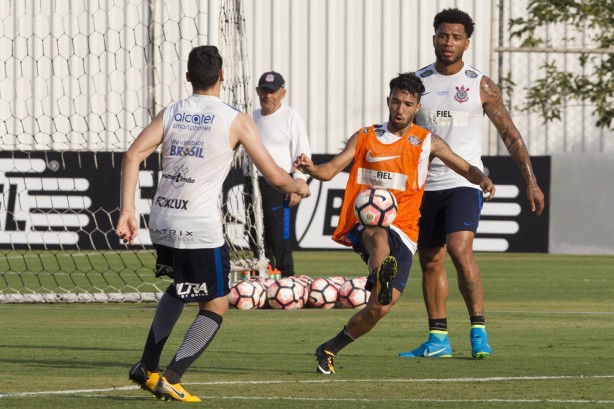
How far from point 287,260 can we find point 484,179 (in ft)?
22.1

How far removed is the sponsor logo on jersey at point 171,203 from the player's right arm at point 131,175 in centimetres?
14

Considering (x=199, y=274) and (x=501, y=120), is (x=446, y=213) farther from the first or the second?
(x=199, y=274)

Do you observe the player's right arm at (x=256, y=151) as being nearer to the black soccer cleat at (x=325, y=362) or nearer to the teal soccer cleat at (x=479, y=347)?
the black soccer cleat at (x=325, y=362)

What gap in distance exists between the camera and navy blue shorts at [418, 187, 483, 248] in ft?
30.6

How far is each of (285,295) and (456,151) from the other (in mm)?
3816

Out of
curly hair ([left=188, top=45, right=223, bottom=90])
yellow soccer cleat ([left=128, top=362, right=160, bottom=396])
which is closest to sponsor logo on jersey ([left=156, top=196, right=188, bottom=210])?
curly hair ([left=188, top=45, right=223, bottom=90])

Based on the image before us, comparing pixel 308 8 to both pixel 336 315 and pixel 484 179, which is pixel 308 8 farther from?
pixel 484 179

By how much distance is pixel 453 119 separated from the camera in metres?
9.47

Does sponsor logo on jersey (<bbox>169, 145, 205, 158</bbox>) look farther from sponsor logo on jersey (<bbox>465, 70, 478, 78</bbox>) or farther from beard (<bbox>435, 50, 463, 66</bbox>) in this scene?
sponsor logo on jersey (<bbox>465, 70, 478, 78</bbox>)

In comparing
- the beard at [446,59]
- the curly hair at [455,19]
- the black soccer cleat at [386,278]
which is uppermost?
the curly hair at [455,19]

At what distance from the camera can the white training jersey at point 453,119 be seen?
372 inches

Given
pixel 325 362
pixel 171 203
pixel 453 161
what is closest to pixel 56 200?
pixel 453 161

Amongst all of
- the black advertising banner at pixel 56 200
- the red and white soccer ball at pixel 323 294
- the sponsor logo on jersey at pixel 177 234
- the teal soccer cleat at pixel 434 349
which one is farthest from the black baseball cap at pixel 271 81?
the sponsor logo on jersey at pixel 177 234

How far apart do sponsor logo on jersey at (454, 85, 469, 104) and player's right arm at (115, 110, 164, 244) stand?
284cm
